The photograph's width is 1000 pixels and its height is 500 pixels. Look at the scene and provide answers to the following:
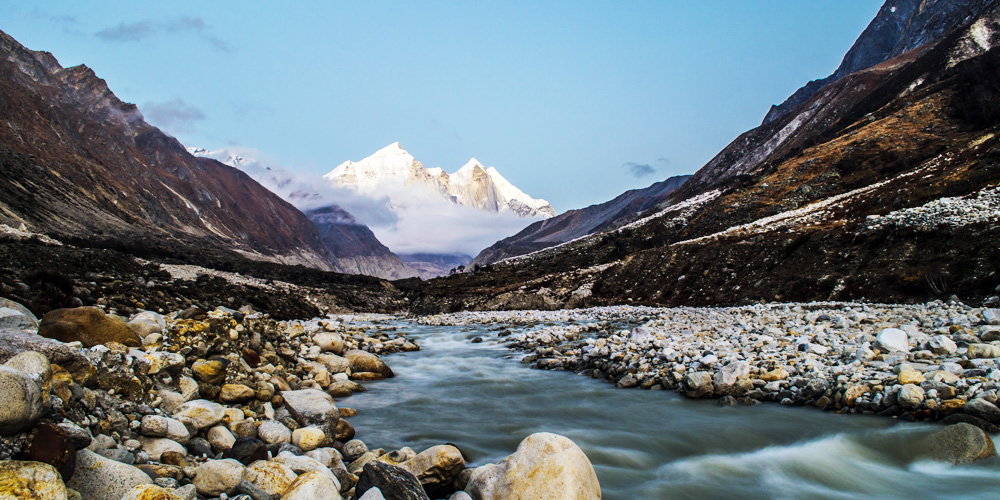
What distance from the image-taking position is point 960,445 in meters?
7.22

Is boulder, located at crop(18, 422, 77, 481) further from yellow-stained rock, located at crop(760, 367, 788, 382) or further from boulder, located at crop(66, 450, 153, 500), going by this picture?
yellow-stained rock, located at crop(760, 367, 788, 382)

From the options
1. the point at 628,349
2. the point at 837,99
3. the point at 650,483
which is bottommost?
the point at 650,483

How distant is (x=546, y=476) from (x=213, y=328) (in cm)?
834

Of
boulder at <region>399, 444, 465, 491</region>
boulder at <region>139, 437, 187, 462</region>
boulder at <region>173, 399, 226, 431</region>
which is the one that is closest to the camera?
boulder at <region>139, 437, 187, 462</region>

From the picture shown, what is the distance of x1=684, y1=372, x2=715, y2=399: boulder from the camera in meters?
11.1

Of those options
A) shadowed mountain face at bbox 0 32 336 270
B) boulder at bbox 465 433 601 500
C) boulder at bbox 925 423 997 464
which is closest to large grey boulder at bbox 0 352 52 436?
boulder at bbox 465 433 601 500

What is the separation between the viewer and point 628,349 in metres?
15.1

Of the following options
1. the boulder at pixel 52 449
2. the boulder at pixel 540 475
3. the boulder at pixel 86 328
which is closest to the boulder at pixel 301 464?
the boulder at pixel 540 475

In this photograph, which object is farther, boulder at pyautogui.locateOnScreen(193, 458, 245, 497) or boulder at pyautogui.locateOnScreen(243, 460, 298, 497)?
boulder at pyautogui.locateOnScreen(243, 460, 298, 497)

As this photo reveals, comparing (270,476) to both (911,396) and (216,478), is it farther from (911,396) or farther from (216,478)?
(911,396)

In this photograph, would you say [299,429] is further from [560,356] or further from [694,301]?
[694,301]

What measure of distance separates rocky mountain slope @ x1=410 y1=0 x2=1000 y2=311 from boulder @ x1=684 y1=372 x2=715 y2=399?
1424cm

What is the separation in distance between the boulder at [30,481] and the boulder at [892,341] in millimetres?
13796

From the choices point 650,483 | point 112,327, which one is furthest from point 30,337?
point 650,483
